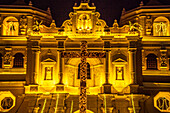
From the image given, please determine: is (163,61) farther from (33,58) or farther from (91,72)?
(33,58)

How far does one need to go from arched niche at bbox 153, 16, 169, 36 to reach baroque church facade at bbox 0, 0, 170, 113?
1.89ft

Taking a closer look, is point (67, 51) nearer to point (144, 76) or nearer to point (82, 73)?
point (82, 73)

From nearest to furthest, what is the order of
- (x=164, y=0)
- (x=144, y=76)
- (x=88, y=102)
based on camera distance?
(x=88, y=102) < (x=144, y=76) < (x=164, y=0)

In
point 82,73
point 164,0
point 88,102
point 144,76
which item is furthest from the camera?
point 164,0

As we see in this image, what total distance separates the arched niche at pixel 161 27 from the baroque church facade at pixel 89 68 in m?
0.58

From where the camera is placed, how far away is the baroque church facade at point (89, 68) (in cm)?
2931

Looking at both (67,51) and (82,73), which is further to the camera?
(67,51)

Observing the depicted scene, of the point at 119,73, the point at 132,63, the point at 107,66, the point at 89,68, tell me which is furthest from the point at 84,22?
the point at 132,63

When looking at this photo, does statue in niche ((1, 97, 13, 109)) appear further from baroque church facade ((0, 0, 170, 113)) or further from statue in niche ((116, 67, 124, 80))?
statue in niche ((116, 67, 124, 80))

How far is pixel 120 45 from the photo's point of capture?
30.8 metres

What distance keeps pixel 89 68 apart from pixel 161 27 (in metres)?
9.73

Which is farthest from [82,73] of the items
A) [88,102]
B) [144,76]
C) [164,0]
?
[164,0]

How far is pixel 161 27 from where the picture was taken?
3325 centimetres

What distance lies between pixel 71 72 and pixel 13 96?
6.86m
